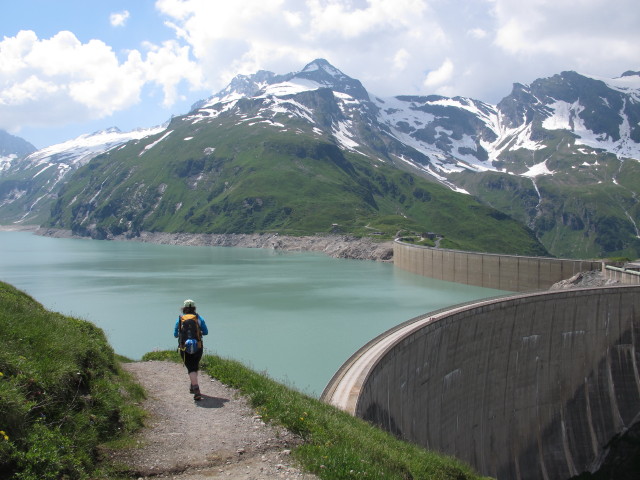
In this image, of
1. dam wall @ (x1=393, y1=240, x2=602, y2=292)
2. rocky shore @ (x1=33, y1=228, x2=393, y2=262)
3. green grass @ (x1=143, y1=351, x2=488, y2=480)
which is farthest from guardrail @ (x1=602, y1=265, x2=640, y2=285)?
rocky shore @ (x1=33, y1=228, x2=393, y2=262)

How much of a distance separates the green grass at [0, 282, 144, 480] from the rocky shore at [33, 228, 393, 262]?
11737 centimetres

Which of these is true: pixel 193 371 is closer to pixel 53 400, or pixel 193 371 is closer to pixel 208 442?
pixel 208 442

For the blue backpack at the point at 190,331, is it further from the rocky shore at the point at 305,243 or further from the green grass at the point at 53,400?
the rocky shore at the point at 305,243

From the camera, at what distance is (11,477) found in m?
6.19

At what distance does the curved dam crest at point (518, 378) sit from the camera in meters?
24.3

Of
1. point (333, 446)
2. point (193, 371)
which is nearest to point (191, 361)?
point (193, 371)

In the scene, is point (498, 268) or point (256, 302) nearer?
point (256, 302)

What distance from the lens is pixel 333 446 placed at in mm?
8750

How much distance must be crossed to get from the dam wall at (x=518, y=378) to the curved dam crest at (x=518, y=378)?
6 cm

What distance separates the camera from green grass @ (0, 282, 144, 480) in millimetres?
6520

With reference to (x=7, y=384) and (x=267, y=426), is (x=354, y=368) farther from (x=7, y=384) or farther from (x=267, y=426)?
(x=7, y=384)

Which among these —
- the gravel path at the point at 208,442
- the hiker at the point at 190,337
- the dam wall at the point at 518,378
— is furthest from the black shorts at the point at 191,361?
the dam wall at the point at 518,378

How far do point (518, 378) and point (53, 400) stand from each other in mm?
29509

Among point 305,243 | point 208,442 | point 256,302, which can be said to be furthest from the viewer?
point 305,243
